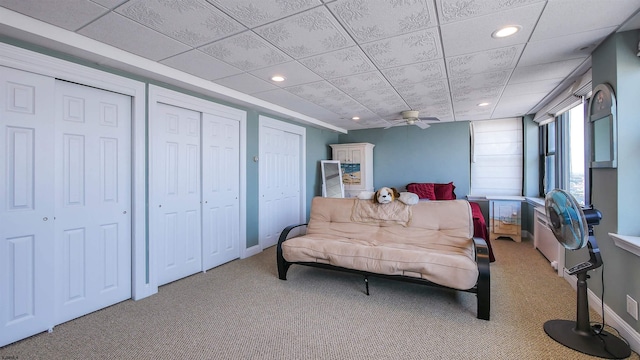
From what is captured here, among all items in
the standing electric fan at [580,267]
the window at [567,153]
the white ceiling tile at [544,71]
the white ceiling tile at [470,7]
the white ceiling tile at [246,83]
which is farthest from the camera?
the window at [567,153]

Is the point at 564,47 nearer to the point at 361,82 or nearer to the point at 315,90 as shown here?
the point at 361,82

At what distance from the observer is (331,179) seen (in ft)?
19.8

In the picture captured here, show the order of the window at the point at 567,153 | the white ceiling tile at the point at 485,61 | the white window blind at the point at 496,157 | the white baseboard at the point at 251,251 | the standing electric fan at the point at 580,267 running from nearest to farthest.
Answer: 1. the standing electric fan at the point at 580,267
2. the white ceiling tile at the point at 485,61
3. the window at the point at 567,153
4. the white baseboard at the point at 251,251
5. the white window blind at the point at 496,157

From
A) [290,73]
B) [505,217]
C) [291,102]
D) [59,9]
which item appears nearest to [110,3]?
[59,9]

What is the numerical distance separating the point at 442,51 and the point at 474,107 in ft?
8.19

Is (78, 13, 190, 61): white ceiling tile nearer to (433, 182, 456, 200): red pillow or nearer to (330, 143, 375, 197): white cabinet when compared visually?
(330, 143, 375, 197): white cabinet

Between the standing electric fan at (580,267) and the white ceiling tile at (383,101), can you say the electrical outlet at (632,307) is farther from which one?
the white ceiling tile at (383,101)

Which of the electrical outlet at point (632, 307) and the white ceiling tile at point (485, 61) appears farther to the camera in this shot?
the white ceiling tile at point (485, 61)

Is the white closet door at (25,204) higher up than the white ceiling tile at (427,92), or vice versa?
the white ceiling tile at (427,92)

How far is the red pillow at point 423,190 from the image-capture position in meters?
5.58

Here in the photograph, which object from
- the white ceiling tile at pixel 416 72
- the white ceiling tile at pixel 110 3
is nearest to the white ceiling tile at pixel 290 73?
the white ceiling tile at pixel 416 72

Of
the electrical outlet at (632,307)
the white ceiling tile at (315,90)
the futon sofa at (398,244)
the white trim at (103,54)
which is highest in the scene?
the white ceiling tile at (315,90)

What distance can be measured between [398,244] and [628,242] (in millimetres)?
1692

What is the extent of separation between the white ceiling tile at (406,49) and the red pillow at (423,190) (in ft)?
11.5
